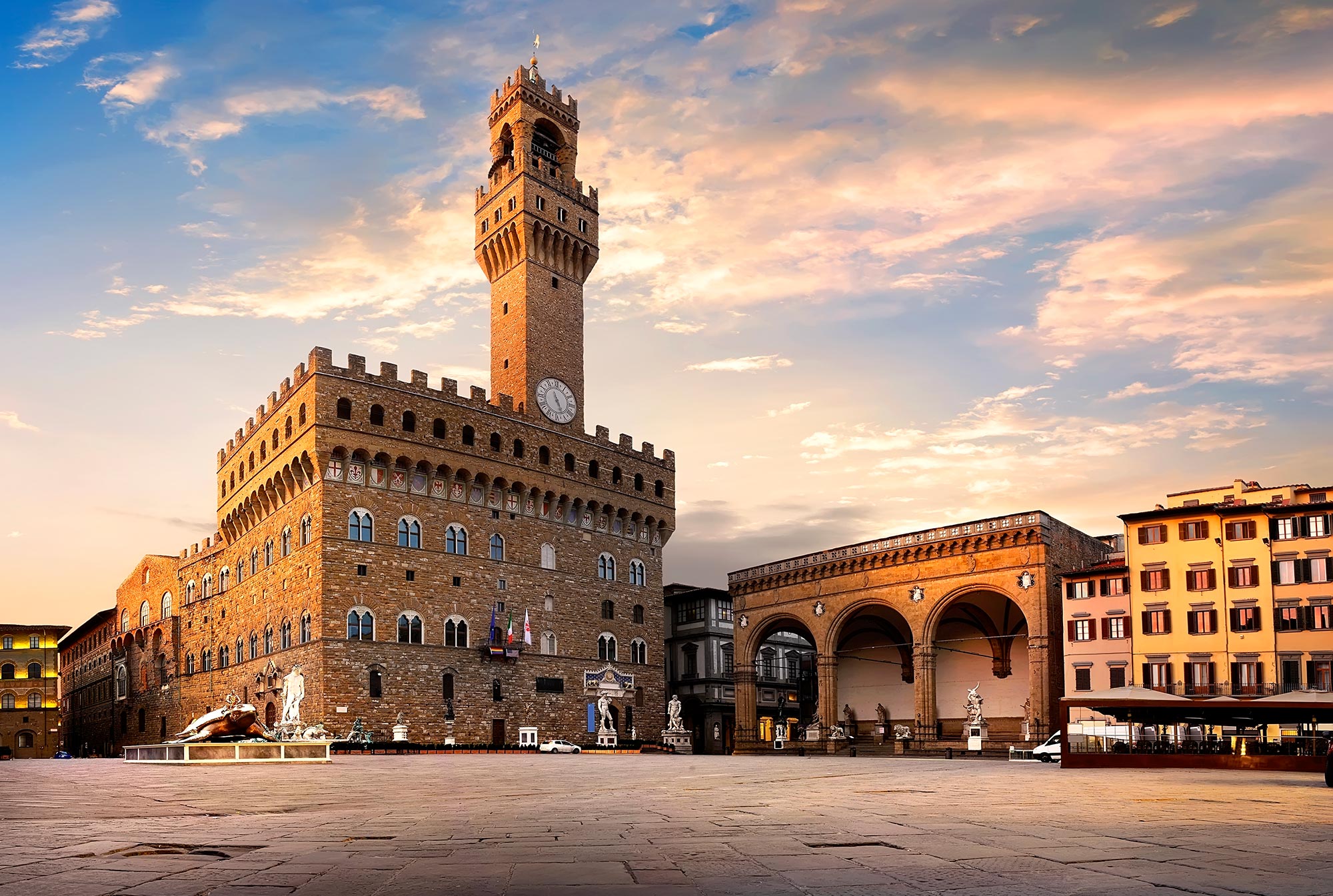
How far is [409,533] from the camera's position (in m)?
51.2

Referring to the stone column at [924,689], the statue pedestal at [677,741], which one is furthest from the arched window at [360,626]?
the stone column at [924,689]

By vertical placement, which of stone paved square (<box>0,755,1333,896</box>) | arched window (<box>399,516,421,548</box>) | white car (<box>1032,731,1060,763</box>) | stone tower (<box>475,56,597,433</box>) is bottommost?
white car (<box>1032,731,1060,763</box>)

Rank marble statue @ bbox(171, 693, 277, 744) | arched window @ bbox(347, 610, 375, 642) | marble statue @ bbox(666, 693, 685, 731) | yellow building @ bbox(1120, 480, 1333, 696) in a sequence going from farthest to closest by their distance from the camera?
marble statue @ bbox(666, 693, 685, 731) → arched window @ bbox(347, 610, 375, 642) → yellow building @ bbox(1120, 480, 1333, 696) → marble statue @ bbox(171, 693, 277, 744)

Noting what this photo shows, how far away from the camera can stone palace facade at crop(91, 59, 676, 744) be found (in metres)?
49.0

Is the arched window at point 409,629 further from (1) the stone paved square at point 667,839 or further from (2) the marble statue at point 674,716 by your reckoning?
(1) the stone paved square at point 667,839

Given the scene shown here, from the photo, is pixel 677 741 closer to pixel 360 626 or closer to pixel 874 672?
pixel 874 672

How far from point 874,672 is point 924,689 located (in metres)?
9.93

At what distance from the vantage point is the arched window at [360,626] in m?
48.0

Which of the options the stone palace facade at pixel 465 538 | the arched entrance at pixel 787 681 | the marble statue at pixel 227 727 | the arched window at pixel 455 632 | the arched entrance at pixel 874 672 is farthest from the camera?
the arched entrance at pixel 787 681

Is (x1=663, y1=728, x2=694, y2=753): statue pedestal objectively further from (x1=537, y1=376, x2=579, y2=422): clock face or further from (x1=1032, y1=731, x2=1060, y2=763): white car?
(x1=1032, y1=731, x2=1060, y2=763): white car

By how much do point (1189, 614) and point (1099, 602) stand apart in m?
3.42

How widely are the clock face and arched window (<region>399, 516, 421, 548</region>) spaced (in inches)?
404

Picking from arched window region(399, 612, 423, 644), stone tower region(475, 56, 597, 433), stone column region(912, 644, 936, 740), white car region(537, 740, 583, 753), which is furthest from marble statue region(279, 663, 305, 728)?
stone column region(912, 644, 936, 740)

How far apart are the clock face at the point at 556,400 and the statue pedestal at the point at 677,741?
1721 centimetres
